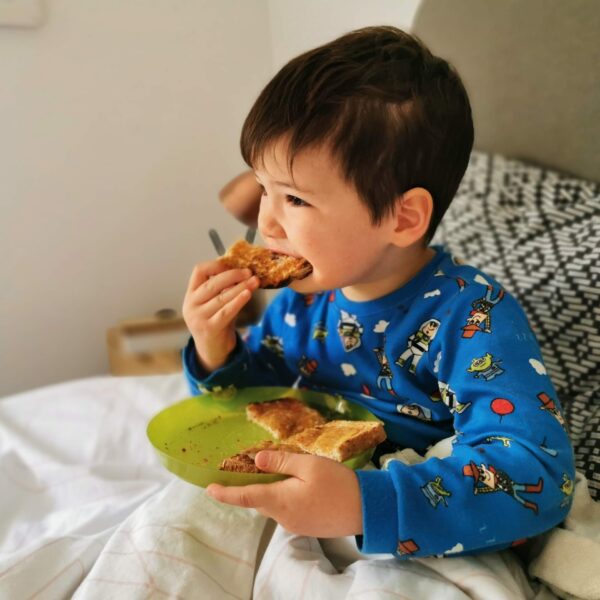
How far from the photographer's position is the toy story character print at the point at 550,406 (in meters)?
0.73

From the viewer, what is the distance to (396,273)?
0.92m

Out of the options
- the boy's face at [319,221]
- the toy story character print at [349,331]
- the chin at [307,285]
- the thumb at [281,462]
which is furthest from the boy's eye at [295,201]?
the thumb at [281,462]

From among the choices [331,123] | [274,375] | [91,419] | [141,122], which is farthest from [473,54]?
[91,419]

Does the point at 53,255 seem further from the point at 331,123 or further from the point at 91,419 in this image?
the point at 331,123

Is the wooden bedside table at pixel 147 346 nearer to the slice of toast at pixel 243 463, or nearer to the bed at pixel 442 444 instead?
the bed at pixel 442 444

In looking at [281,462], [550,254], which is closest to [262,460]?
[281,462]

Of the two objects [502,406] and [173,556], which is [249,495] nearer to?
[173,556]

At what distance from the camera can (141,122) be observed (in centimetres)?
169

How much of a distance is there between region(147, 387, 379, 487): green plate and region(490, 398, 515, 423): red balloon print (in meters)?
0.17

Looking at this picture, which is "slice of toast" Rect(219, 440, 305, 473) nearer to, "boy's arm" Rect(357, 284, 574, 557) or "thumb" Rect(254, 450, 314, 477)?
"thumb" Rect(254, 450, 314, 477)

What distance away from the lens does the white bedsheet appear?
688 mm

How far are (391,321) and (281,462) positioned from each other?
29 cm

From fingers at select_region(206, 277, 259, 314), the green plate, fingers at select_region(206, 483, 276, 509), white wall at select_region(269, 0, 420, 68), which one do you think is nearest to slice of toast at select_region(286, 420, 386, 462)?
the green plate

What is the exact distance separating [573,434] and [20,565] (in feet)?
2.41
